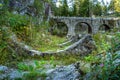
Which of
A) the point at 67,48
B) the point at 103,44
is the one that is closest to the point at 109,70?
the point at 103,44

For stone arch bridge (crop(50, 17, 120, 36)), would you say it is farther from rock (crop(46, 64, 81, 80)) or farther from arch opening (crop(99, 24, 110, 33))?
rock (crop(46, 64, 81, 80))

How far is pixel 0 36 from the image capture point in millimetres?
7359

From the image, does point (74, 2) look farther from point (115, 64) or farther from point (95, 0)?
point (115, 64)

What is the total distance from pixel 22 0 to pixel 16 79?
46.5 feet

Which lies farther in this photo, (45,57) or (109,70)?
(45,57)

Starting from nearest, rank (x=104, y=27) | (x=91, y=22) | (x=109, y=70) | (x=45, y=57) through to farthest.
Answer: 1. (x=109, y=70)
2. (x=45, y=57)
3. (x=91, y=22)
4. (x=104, y=27)

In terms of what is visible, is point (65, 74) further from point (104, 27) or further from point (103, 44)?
point (104, 27)

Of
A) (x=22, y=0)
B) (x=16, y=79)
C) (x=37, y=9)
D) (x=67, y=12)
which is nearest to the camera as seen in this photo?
(x=16, y=79)

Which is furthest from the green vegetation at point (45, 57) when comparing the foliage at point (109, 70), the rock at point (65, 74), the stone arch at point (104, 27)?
the stone arch at point (104, 27)

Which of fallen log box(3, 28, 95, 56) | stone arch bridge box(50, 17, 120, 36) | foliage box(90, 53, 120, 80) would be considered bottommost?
stone arch bridge box(50, 17, 120, 36)

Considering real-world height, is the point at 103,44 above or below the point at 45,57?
above

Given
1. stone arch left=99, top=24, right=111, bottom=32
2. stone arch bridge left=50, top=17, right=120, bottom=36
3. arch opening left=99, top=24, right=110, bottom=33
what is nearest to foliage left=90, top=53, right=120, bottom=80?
arch opening left=99, top=24, right=110, bottom=33

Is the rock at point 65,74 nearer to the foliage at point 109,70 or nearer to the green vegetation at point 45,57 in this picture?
the green vegetation at point 45,57

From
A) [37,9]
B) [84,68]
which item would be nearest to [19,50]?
[84,68]
